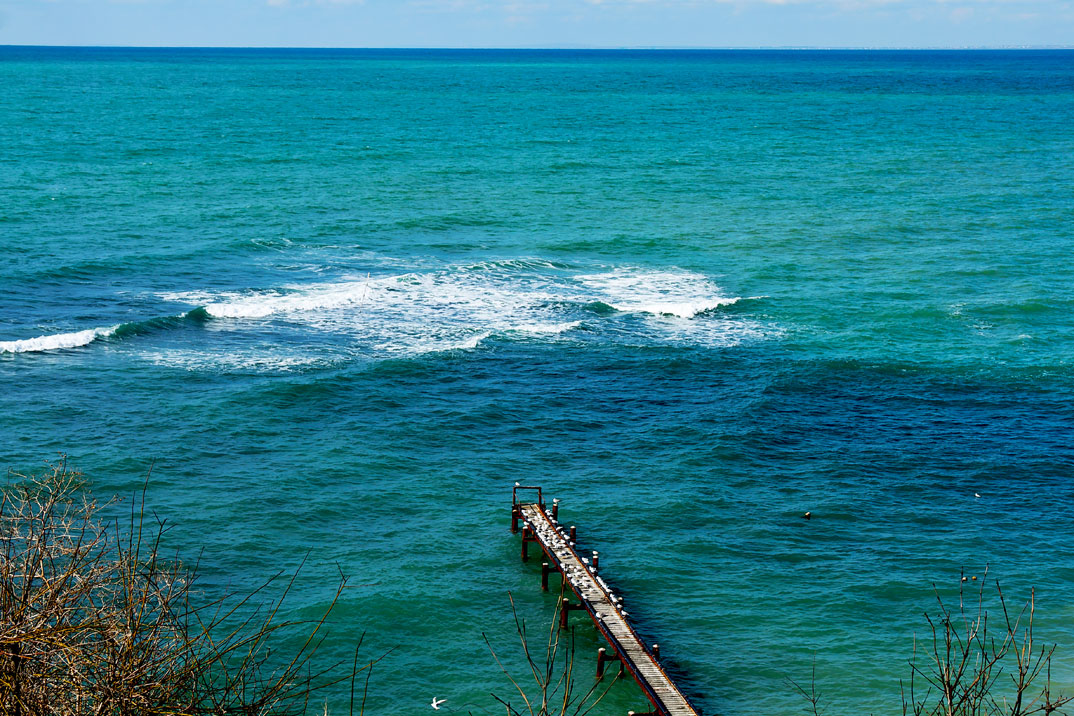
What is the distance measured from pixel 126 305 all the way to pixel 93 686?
153 ft

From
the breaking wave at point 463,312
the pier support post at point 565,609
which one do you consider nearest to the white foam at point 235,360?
the breaking wave at point 463,312

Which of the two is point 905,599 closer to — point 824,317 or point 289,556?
point 289,556

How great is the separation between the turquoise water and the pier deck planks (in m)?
1.05

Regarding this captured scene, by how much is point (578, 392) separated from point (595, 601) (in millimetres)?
16036

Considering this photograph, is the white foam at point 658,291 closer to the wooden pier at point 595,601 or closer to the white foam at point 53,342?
the wooden pier at point 595,601

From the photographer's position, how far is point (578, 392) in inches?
1762

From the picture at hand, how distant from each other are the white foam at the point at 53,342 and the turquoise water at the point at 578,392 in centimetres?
25

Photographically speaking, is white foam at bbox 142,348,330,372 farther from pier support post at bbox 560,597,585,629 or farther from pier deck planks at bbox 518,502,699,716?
pier support post at bbox 560,597,585,629

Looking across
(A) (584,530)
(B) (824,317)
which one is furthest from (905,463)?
(B) (824,317)

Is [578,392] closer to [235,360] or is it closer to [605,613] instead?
[235,360]

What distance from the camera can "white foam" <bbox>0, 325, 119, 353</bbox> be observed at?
47.8 m

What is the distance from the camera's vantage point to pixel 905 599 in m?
31.2

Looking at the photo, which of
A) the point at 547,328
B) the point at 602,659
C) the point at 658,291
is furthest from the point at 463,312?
the point at 602,659

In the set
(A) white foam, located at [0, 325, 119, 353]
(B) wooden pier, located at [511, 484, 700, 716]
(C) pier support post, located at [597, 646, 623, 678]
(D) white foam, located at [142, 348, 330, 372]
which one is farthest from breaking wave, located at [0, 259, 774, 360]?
(C) pier support post, located at [597, 646, 623, 678]
